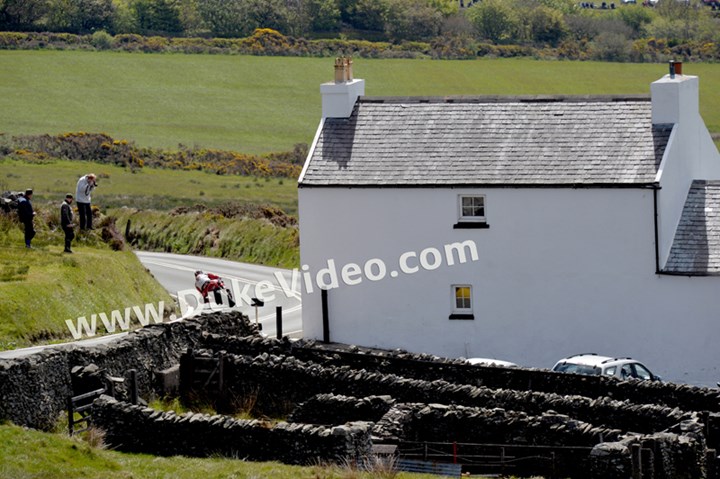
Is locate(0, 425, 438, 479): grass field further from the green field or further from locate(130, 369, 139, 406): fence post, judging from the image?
the green field

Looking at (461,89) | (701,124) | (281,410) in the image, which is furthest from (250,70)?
(281,410)

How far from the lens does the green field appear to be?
116 meters

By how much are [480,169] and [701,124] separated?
740cm

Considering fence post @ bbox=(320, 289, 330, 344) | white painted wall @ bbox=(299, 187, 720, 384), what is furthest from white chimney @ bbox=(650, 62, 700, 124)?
fence post @ bbox=(320, 289, 330, 344)

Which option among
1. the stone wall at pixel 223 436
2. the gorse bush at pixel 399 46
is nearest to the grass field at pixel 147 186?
the gorse bush at pixel 399 46

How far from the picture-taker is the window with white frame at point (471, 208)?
46938 mm

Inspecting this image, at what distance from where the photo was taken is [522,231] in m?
46.4

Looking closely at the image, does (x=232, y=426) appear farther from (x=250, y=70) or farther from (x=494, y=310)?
(x=250, y=70)

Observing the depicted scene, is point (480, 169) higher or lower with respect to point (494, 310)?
higher

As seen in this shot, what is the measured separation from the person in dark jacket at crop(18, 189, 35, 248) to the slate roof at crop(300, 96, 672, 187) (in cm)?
809

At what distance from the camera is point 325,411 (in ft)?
113

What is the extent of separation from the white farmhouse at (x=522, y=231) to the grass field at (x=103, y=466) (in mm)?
17223

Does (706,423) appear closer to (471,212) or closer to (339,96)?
(471,212)

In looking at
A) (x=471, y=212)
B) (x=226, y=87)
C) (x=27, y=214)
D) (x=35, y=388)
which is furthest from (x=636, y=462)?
(x=226, y=87)
